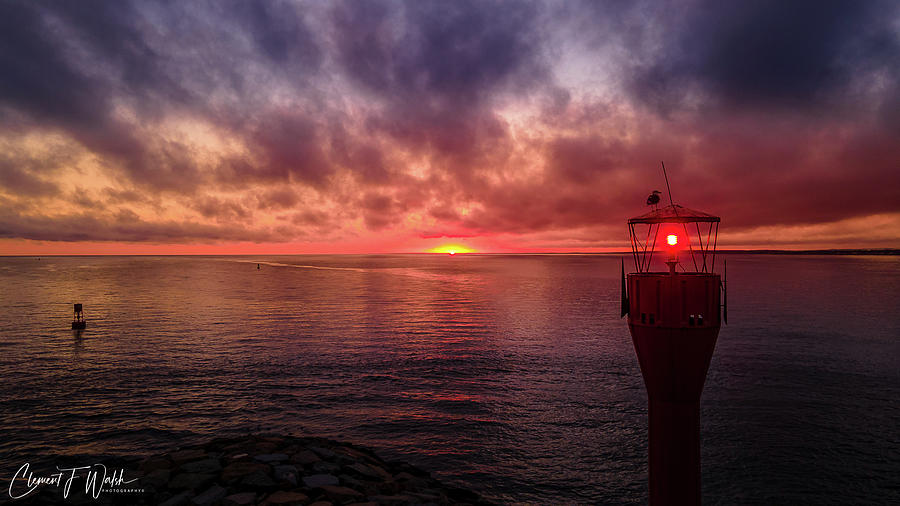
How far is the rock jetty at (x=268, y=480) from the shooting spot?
28.7ft

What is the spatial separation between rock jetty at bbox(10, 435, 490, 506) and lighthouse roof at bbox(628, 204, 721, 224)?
753cm

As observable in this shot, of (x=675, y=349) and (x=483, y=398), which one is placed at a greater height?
(x=675, y=349)

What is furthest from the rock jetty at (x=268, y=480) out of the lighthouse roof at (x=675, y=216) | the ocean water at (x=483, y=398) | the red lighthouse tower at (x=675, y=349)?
the lighthouse roof at (x=675, y=216)

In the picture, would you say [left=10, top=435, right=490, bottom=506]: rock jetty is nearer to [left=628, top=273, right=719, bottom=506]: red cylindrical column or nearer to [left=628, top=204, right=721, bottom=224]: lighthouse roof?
[left=628, top=273, right=719, bottom=506]: red cylindrical column

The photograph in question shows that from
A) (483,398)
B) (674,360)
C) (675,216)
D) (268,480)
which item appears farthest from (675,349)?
(483,398)

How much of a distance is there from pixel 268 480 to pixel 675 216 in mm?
10034

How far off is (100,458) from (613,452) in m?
15.3

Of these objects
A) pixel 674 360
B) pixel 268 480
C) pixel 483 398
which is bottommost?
pixel 483 398

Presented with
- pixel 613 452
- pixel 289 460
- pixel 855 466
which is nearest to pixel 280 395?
pixel 289 460

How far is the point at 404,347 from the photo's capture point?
28297 mm

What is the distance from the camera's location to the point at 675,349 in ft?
27.3

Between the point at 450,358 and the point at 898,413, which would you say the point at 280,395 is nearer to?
the point at 450,358

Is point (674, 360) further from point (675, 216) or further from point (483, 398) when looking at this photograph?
point (483, 398)

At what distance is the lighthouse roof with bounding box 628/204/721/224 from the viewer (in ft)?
29.0
